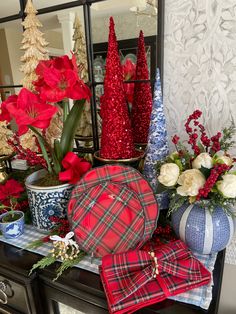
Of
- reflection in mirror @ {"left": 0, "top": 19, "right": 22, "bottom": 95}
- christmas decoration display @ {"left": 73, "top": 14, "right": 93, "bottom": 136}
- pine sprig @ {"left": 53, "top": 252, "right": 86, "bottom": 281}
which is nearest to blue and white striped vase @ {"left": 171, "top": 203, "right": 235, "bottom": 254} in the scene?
pine sprig @ {"left": 53, "top": 252, "right": 86, "bottom": 281}

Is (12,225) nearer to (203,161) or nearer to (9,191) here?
(9,191)

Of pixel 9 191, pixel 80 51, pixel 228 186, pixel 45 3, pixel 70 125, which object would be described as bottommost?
pixel 9 191

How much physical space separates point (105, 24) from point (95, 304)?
2.75ft

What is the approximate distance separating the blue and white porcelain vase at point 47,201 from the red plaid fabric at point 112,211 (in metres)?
0.07

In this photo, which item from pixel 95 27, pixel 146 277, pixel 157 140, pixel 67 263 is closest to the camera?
pixel 146 277

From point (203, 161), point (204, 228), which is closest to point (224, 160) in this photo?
point (203, 161)

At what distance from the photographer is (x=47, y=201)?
722 mm

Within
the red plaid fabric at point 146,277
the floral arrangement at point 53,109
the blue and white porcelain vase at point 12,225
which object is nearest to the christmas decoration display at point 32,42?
the floral arrangement at point 53,109

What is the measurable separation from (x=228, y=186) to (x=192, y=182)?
77mm

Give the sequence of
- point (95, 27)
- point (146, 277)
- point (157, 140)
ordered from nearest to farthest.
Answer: point (146, 277)
point (157, 140)
point (95, 27)

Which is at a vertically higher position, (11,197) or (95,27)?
(95,27)

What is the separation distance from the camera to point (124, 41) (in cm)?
80

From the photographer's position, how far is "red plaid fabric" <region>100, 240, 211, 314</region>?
0.49 meters

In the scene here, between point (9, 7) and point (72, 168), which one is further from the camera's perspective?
point (9, 7)
